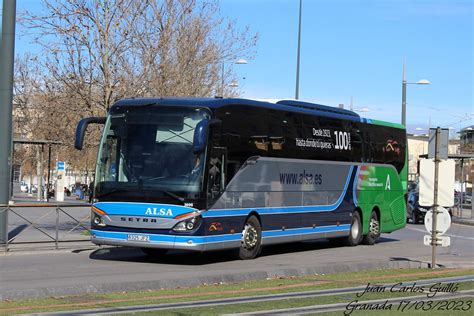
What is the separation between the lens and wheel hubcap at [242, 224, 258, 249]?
1927cm

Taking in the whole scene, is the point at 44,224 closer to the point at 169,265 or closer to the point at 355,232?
the point at 169,265

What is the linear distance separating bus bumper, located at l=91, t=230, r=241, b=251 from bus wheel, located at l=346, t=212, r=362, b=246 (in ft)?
24.1

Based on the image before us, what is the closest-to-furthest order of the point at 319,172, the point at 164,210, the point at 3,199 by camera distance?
the point at 164,210 → the point at 3,199 → the point at 319,172

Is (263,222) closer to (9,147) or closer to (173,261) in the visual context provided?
(173,261)

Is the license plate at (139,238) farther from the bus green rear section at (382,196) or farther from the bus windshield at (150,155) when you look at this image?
the bus green rear section at (382,196)

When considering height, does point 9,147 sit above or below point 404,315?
above

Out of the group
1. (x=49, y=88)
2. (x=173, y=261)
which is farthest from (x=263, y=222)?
(x=49, y=88)

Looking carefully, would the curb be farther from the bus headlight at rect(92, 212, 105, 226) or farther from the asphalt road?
the bus headlight at rect(92, 212, 105, 226)

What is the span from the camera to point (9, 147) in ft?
66.4

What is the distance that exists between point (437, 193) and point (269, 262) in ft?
13.8

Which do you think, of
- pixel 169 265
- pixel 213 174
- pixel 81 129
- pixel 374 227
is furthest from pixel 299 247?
pixel 81 129

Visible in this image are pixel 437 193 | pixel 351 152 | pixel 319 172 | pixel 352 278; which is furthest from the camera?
pixel 351 152

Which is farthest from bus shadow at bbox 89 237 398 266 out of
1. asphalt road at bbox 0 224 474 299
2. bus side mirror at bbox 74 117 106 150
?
bus side mirror at bbox 74 117 106 150

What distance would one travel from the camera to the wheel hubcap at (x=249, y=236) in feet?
63.2
